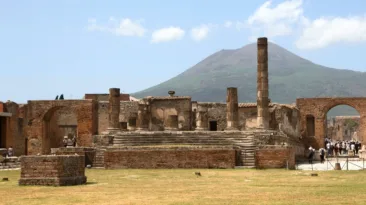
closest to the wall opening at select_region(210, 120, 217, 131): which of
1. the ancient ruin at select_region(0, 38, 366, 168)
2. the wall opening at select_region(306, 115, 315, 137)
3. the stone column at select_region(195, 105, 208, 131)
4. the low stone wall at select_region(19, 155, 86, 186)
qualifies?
the ancient ruin at select_region(0, 38, 366, 168)

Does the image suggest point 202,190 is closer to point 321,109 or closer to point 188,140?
point 188,140

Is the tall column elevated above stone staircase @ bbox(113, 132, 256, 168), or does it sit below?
above

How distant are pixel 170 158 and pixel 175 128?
11944 mm

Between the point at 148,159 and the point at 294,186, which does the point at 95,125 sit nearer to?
the point at 148,159

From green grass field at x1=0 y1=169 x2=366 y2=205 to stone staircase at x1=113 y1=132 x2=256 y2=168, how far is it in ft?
28.6

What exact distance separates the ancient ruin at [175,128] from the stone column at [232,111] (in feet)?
0.19

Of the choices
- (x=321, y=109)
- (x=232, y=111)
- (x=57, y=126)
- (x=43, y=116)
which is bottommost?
(x=57, y=126)

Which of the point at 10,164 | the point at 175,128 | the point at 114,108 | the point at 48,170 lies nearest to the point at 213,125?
the point at 175,128

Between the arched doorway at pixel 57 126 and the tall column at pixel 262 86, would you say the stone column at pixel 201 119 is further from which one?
the arched doorway at pixel 57 126

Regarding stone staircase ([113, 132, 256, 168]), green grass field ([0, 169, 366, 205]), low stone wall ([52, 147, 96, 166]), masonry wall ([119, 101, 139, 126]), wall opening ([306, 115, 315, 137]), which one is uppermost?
masonry wall ([119, 101, 139, 126])

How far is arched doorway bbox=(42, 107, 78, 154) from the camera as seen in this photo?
2004 inches

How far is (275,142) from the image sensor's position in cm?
3644

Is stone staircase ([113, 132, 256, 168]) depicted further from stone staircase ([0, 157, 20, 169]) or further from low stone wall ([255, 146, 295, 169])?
stone staircase ([0, 157, 20, 169])

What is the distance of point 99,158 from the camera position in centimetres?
3462
